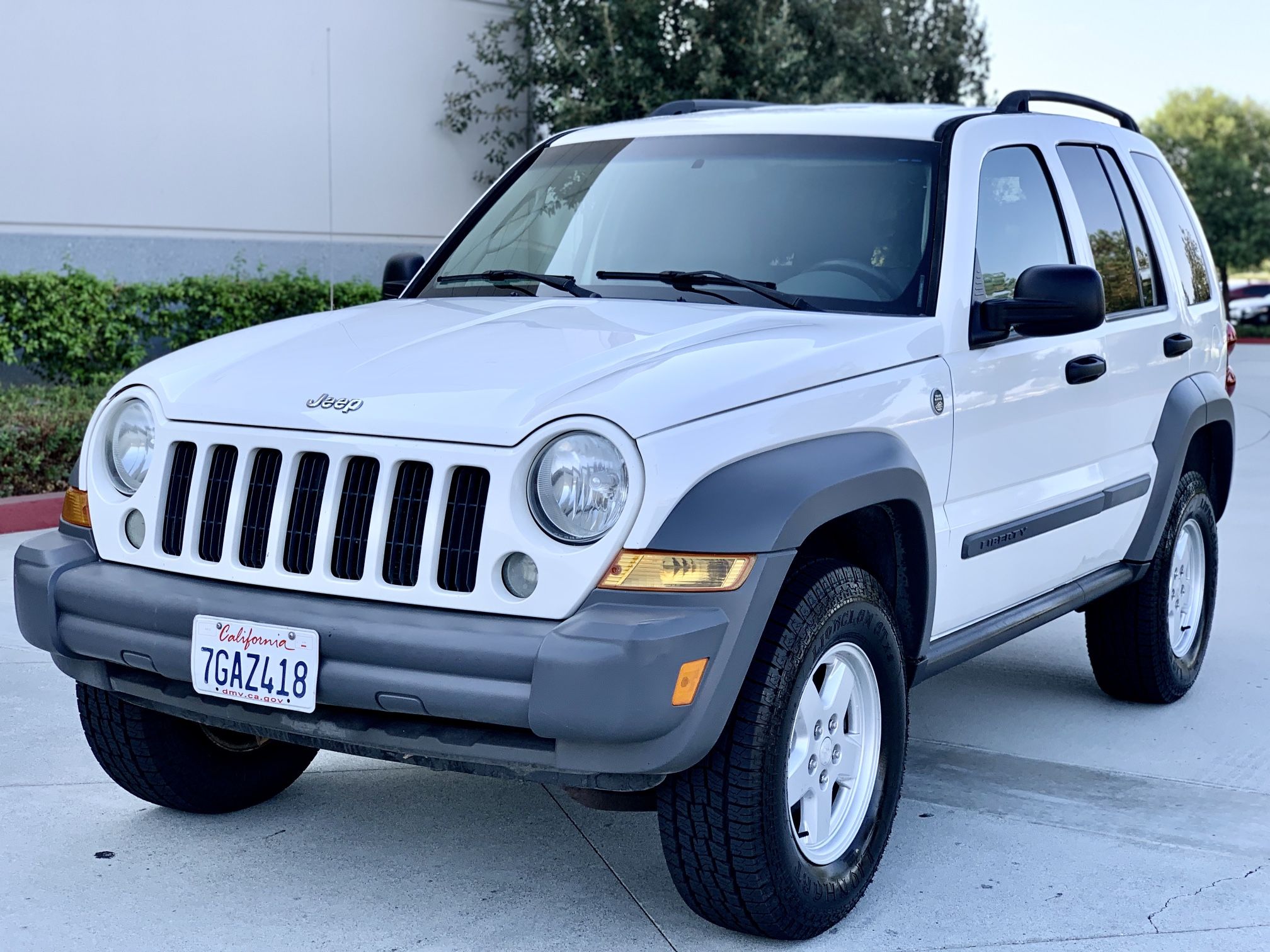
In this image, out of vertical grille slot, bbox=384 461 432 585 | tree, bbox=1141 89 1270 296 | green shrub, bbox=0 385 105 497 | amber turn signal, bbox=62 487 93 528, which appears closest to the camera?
vertical grille slot, bbox=384 461 432 585

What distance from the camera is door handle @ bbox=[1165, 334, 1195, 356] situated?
505cm

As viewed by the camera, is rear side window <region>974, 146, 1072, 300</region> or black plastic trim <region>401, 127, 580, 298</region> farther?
black plastic trim <region>401, 127, 580, 298</region>

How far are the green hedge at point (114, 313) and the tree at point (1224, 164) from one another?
106 feet

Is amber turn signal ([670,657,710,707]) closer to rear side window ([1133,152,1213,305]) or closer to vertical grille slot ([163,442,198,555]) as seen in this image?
vertical grille slot ([163,442,198,555])

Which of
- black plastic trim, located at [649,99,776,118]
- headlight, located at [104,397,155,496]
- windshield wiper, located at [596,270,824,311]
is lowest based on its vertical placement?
headlight, located at [104,397,155,496]

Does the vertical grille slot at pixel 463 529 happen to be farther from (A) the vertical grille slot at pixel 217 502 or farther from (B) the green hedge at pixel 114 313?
(B) the green hedge at pixel 114 313

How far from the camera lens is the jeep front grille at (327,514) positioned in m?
3.06

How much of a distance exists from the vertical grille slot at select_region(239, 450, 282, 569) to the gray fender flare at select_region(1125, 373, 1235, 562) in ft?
9.59

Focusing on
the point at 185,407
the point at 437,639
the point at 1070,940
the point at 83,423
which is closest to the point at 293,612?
the point at 437,639

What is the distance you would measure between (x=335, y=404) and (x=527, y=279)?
125cm

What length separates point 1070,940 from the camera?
345 cm

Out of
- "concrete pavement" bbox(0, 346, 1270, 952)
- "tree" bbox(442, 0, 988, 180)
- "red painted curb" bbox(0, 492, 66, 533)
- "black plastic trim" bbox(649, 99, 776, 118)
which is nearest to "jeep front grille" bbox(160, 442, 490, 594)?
"concrete pavement" bbox(0, 346, 1270, 952)

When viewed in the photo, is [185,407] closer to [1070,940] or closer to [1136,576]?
[1070,940]

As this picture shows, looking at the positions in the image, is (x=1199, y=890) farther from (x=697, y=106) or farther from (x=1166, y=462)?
(x=697, y=106)
